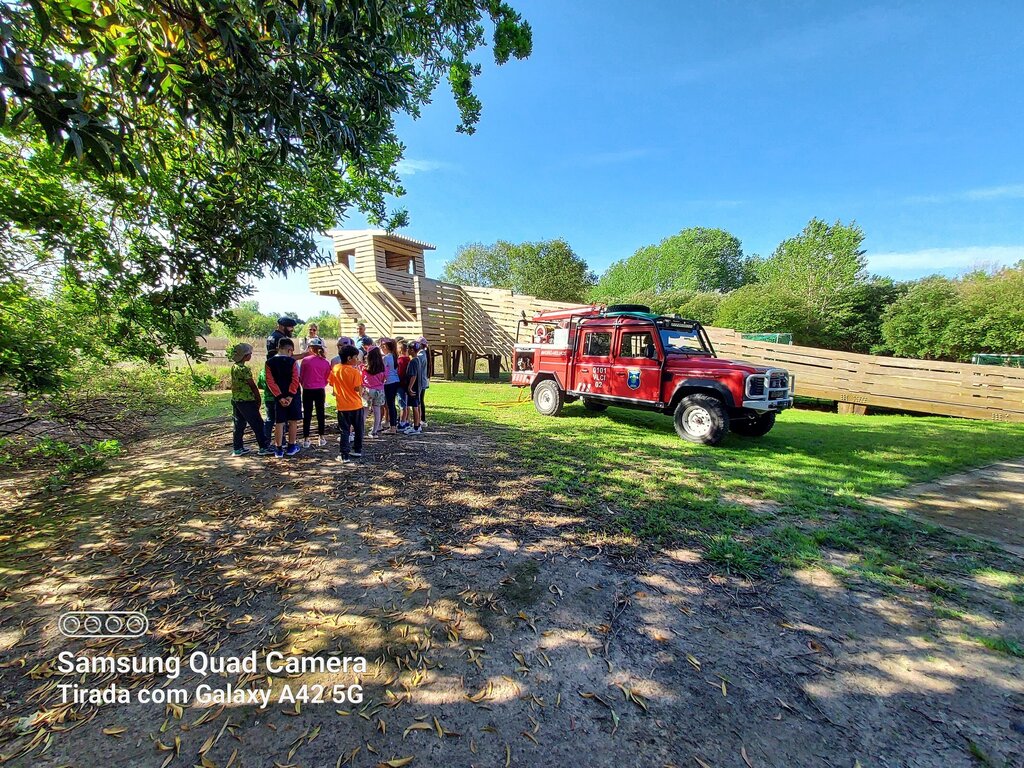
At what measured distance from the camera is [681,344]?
7.74 m

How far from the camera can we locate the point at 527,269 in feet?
119

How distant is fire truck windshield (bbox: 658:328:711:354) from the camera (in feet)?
24.8

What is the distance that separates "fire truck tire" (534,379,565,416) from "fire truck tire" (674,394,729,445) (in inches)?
118

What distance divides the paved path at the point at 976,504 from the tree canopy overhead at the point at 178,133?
717 centimetres

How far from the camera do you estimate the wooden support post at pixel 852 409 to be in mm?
11859

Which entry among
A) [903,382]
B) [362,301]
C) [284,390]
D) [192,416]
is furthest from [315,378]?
[903,382]

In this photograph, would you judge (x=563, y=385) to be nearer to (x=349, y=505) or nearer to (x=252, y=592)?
(x=349, y=505)

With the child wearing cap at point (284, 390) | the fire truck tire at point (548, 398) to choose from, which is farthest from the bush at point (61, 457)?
the fire truck tire at point (548, 398)

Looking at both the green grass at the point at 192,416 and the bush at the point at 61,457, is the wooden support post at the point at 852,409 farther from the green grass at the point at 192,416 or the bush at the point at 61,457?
the green grass at the point at 192,416

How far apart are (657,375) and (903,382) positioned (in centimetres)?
950

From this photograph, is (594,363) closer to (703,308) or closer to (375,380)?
(375,380)

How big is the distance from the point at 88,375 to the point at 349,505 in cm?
396

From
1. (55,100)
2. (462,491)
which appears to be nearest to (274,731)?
(462,491)

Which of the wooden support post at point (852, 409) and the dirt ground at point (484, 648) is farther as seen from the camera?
the wooden support post at point (852, 409)
